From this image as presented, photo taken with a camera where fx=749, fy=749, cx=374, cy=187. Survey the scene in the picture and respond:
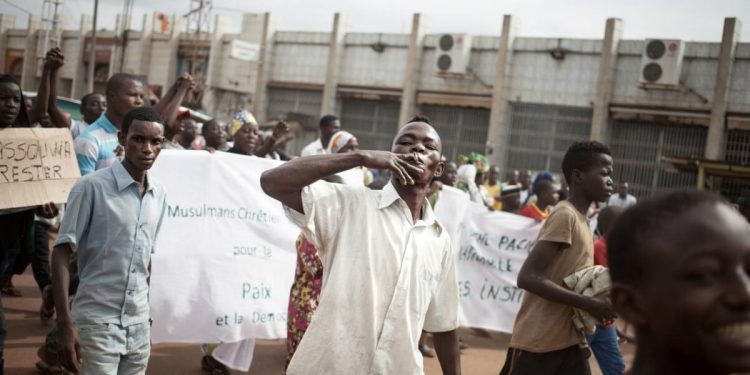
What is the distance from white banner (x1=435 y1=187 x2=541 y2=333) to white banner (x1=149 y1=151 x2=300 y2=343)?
288 cm

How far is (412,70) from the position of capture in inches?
1062

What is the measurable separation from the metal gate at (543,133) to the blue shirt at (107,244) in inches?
859

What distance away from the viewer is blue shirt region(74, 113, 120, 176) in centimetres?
479

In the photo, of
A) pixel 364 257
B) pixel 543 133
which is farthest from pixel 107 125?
pixel 543 133

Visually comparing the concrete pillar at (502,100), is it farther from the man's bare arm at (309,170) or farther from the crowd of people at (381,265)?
the man's bare arm at (309,170)

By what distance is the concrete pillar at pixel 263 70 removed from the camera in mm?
30734

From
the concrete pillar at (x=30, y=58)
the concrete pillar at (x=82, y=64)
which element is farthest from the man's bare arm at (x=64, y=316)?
the concrete pillar at (x=30, y=58)

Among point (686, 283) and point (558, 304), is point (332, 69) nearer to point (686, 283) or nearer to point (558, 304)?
point (558, 304)

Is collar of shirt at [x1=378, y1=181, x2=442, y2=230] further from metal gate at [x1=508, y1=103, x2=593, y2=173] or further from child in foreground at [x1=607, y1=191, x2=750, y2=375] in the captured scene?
metal gate at [x1=508, y1=103, x2=593, y2=173]

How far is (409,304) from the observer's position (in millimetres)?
2891

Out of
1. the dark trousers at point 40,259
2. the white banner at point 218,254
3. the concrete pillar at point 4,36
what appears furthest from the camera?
the concrete pillar at point 4,36

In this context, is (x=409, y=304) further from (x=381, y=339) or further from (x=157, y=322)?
(x=157, y=322)

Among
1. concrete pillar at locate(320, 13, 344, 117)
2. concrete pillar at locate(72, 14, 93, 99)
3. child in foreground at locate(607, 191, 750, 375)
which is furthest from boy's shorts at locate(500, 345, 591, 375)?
concrete pillar at locate(72, 14, 93, 99)

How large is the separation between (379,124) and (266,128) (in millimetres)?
6085
